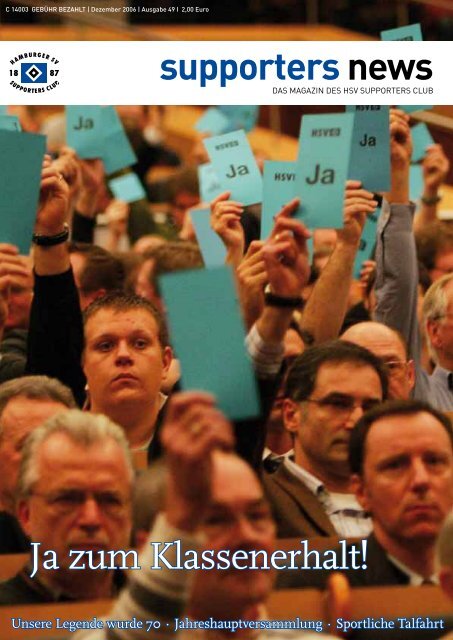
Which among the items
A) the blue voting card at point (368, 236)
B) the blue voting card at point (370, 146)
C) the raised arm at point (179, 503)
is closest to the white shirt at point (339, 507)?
the blue voting card at point (370, 146)

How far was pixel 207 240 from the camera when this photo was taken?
3.43 m

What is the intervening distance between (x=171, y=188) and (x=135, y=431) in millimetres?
2628

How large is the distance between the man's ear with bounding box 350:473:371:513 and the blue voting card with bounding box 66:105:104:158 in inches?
63.7

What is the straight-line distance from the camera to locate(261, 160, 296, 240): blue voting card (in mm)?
3129

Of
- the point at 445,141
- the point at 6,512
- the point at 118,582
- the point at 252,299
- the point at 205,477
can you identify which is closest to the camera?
the point at 205,477

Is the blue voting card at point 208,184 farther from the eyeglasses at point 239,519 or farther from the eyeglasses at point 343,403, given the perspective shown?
the eyeglasses at point 239,519

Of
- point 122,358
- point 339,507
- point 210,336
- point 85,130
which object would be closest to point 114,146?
point 85,130

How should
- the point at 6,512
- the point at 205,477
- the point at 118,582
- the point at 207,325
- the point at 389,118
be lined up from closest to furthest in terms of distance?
the point at 205,477 < the point at 207,325 < the point at 118,582 < the point at 6,512 < the point at 389,118

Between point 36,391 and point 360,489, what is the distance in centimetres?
58

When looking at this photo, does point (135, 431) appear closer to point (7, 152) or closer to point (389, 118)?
point (7, 152)

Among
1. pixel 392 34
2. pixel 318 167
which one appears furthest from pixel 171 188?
pixel 318 167

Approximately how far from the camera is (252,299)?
8.86 ft

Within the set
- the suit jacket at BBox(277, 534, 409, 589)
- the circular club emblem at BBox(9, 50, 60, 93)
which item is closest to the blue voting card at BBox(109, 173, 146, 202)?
the circular club emblem at BBox(9, 50, 60, 93)

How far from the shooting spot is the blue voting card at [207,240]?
11.1ft
